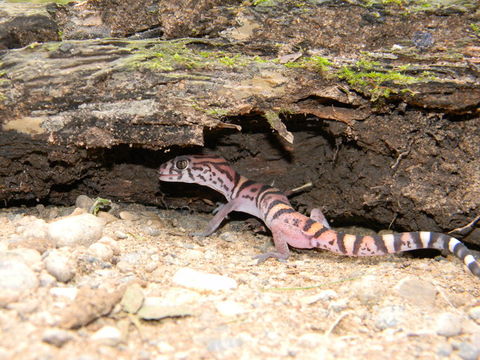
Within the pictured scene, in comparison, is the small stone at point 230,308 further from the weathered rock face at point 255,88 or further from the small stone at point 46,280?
the weathered rock face at point 255,88

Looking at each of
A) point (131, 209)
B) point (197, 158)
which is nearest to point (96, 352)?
point (131, 209)

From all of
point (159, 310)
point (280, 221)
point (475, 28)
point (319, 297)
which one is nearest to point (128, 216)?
point (280, 221)

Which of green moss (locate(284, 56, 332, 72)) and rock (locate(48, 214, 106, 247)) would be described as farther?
green moss (locate(284, 56, 332, 72))

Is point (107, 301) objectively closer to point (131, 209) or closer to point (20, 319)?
point (20, 319)

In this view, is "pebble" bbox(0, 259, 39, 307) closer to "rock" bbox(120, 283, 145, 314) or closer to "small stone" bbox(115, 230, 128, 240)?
"rock" bbox(120, 283, 145, 314)

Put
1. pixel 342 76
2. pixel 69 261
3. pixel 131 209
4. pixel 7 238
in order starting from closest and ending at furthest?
pixel 69 261 < pixel 7 238 < pixel 342 76 < pixel 131 209

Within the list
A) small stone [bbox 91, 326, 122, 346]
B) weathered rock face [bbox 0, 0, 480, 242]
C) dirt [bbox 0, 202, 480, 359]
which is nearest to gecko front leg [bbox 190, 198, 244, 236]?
dirt [bbox 0, 202, 480, 359]
